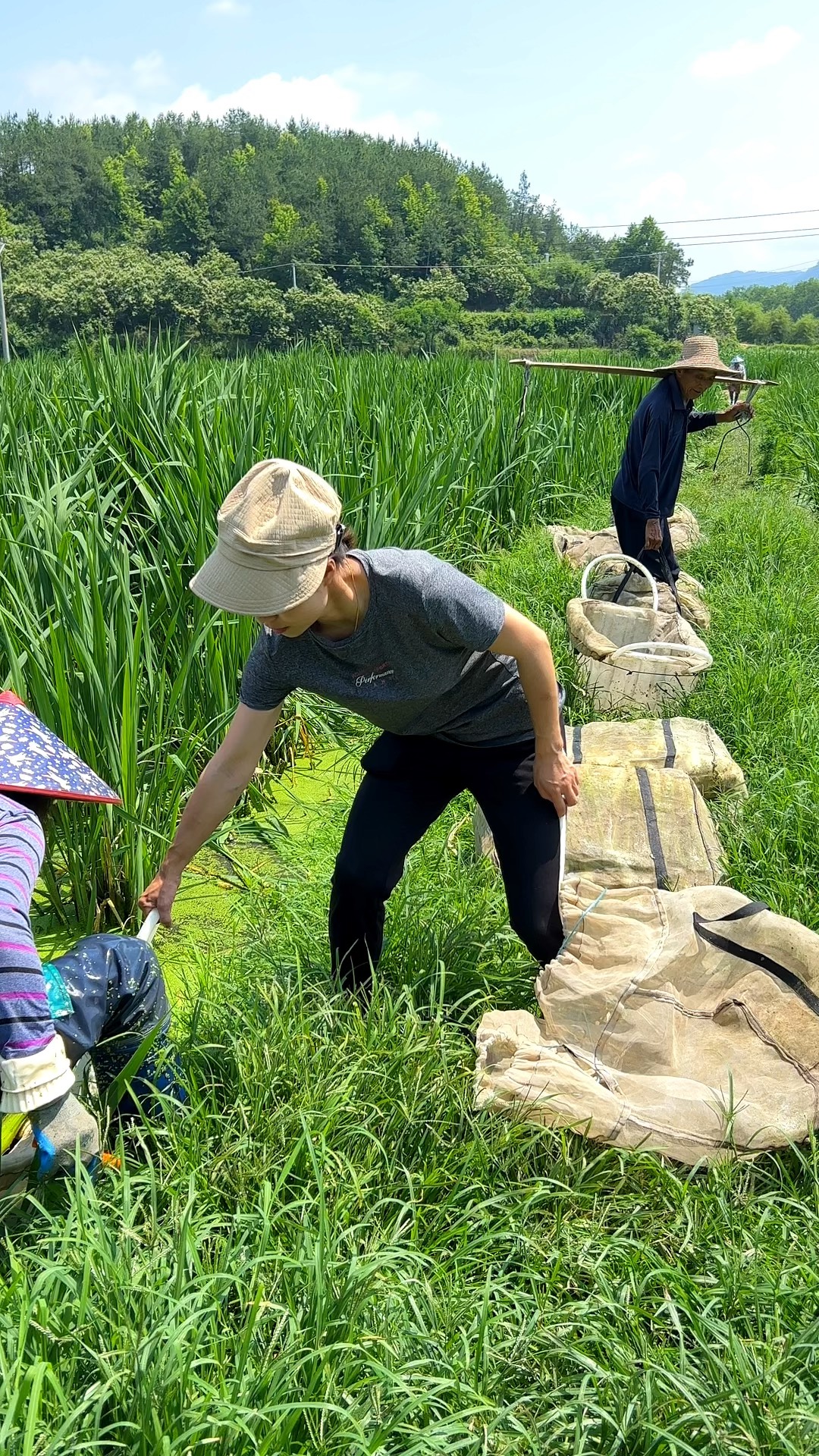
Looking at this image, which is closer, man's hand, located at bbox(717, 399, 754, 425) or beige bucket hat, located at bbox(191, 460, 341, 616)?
beige bucket hat, located at bbox(191, 460, 341, 616)

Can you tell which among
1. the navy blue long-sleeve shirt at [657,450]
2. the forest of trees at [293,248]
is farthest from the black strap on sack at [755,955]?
the forest of trees at [293,248]

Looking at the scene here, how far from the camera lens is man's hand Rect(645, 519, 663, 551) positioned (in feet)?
14.3

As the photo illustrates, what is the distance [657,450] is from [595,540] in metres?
1.25

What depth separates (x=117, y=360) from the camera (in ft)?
15.5

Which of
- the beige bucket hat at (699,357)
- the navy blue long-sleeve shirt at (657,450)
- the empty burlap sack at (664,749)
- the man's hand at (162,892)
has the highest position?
the beige bucket hat at (699,357)

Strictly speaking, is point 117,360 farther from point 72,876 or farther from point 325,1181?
point 325,1181

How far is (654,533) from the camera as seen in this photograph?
14.3 ft

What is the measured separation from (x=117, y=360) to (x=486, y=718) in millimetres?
3688

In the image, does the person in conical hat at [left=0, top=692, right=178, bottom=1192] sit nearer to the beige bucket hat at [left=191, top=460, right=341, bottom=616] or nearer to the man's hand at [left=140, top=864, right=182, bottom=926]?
the man's hand at [left=140, top=864, right=182, bottom=926]

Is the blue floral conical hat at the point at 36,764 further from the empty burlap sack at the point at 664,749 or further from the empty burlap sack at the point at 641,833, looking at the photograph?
the empty burlap sack at the point at 664,749

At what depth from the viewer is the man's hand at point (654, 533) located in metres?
4.36

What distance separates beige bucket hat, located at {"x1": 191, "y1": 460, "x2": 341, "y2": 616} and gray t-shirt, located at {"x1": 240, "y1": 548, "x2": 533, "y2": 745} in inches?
7.9

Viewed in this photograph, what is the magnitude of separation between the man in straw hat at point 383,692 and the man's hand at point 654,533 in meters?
2.71

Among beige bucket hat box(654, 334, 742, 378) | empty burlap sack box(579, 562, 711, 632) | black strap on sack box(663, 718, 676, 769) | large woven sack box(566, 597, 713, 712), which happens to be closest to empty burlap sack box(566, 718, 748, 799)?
black strap on sack box(663, 718, 676, 769)
